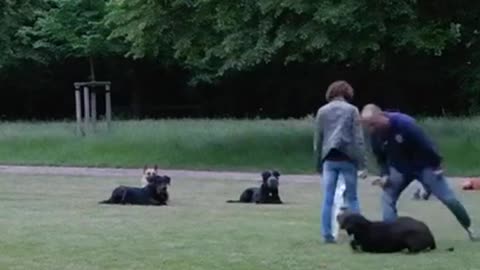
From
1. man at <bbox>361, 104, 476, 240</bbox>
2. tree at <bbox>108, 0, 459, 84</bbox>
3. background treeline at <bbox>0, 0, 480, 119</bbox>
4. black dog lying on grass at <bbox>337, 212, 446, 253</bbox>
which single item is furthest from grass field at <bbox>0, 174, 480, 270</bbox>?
background treeline at <bbox>0, 0, 480, 119</bbox>

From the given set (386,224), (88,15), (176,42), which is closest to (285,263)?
(386,224)

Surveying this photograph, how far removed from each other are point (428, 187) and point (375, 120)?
110 cm

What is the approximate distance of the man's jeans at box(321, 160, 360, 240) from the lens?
42.4 ft

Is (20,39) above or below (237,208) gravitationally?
above

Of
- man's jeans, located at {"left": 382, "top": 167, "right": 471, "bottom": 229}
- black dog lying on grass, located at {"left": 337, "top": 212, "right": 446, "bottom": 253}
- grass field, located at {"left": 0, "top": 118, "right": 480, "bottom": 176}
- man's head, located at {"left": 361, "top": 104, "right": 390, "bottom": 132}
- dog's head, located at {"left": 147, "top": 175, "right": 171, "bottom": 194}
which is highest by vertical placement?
man's head, located at {"left": 361, "top": 104, "right": 390, "bottom": 132}

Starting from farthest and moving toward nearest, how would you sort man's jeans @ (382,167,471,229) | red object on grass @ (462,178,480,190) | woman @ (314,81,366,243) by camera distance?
red object on grass @ (462,178,480,190), woman @ (314,81,366,243), man's jeans @ (382,167,471,229)

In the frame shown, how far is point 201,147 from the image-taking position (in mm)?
32719

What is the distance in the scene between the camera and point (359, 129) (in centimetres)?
1280

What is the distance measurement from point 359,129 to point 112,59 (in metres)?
48.1

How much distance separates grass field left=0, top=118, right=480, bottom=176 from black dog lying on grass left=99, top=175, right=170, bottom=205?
9840 millimetres

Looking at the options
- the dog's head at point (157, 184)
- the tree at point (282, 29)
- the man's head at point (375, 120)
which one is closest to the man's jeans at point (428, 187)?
the man's head at point (375, 120)

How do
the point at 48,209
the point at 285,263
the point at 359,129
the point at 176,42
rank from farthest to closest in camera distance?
the point at 176,42 → the point at 48,209 → the point at 359,129 → the point at 285,263

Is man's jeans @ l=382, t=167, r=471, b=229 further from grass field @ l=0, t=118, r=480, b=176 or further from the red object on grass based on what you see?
grass field @ l=0, t=118, r=480, b=176

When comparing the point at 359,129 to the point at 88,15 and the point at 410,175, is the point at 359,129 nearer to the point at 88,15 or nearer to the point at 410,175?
the point at 410,175
